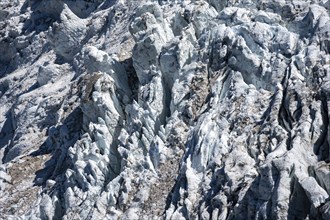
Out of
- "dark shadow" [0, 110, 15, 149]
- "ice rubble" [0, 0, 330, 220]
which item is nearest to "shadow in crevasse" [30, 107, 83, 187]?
"ice rubble" [0, 0, 330, 220]

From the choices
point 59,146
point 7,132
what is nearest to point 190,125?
point 59,146

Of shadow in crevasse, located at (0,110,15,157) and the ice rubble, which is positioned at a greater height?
shadow in crevasse, located at (0,110,15,157)

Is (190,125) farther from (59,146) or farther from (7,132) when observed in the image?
(7,132)

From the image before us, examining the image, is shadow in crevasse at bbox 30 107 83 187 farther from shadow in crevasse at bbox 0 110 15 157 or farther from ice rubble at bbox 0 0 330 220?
shadow in crevasse at bbox 0 110 15 157

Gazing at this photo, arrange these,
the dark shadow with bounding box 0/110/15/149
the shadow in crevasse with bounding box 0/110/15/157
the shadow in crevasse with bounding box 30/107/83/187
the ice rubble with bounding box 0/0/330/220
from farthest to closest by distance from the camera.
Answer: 1. the dark shadow with bounding box 0/110/15/149
2. the shadow in crevasse with bounding box 0/110/15/157
3. the shadow in crevasse with bounding box 30/107/83/187
4. the ice rubble with bounding box 0/0/330/220

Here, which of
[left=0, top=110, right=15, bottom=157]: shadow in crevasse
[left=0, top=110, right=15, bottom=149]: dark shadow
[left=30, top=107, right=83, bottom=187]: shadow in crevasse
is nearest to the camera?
[left=30, top=107, right=83, bottom=187]: shadow in crevasse

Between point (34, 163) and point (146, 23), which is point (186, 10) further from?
point (34, 163)

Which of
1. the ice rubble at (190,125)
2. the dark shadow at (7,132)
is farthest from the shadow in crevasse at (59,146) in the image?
the dark shadow at (7,132)

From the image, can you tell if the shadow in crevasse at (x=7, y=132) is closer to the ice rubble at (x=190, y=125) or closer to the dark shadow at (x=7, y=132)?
the dark shadow at (x=7, y=132)
